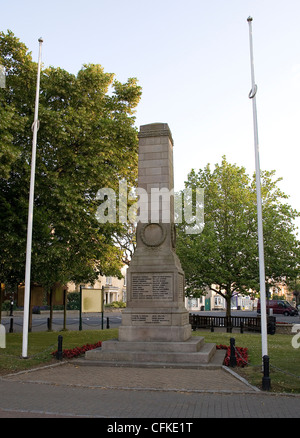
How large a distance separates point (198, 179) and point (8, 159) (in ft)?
66.2

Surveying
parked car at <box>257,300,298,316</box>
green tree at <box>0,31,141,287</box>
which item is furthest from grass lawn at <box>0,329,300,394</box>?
parked car at <box>257,300,298,316</box>

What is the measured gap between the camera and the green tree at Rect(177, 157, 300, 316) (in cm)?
2759

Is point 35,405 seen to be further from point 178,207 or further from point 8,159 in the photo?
point 178,207

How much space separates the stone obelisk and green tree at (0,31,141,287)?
4.22m

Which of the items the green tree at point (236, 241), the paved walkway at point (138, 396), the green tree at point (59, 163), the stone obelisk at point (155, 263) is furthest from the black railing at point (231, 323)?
the paved walkway at point (138, 396)

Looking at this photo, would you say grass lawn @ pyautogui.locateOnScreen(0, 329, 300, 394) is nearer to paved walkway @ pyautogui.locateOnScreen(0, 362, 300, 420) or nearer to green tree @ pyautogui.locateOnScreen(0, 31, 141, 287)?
paved walkway @ pyautogui.locateOnScreen(0, 362, 300, 420)

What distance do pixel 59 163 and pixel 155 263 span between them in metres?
8.00

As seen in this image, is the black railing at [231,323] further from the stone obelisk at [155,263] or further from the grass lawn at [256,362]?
the stone obelisk at [155,263]

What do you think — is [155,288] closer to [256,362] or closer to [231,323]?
[256,362]

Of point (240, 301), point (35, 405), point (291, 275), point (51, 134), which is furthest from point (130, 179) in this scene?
point (240, 301)

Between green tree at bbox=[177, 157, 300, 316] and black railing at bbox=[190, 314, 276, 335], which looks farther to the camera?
green tree at bbox=[177, 157, 300, 316]

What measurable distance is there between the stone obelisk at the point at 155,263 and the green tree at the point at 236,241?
1317cm
